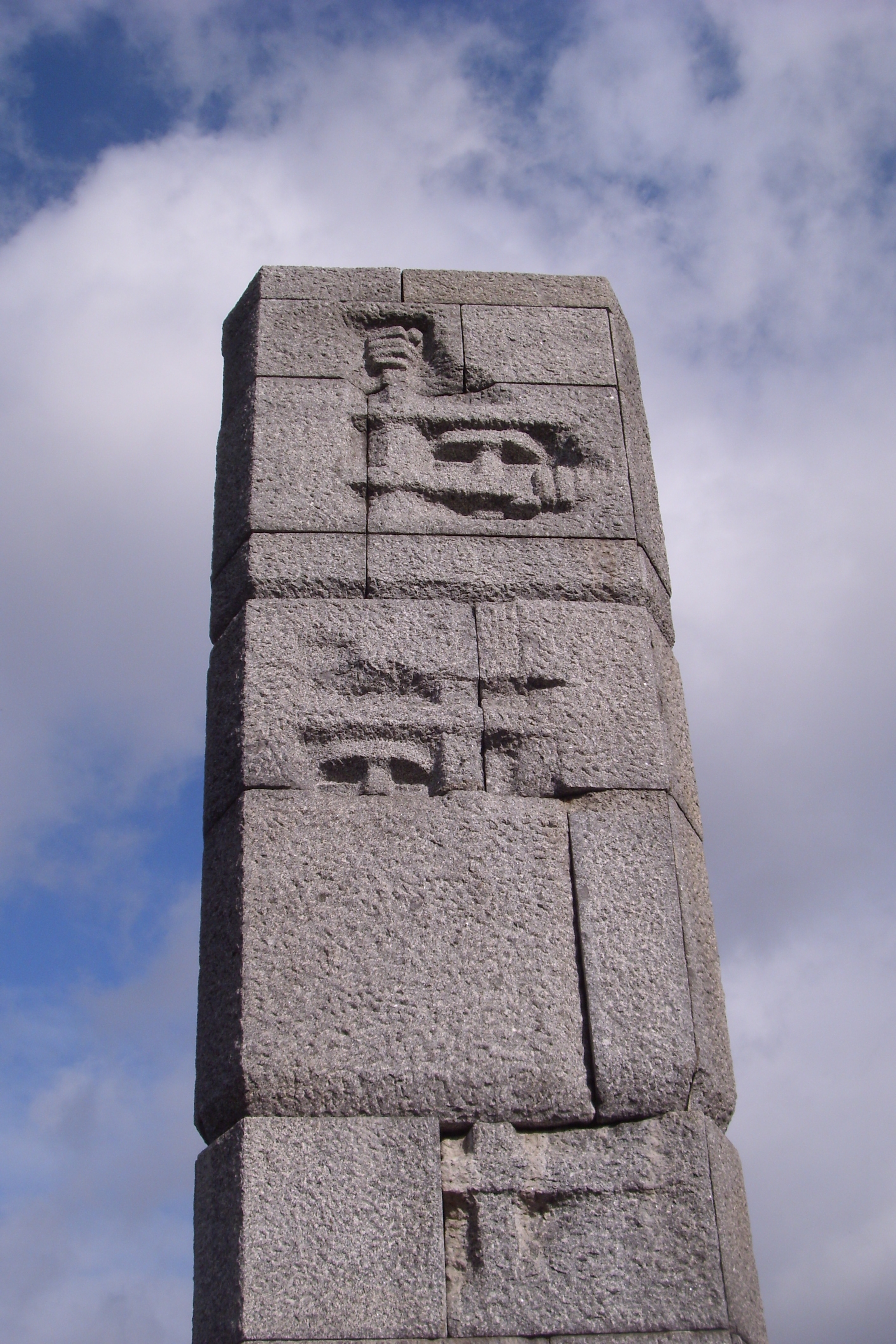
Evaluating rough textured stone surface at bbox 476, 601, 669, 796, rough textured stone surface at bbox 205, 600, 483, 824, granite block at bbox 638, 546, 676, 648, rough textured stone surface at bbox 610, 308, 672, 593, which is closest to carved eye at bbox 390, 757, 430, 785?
rough textured stone surface at bbox 205, 600, 483, 824

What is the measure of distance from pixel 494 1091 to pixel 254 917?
644 mm

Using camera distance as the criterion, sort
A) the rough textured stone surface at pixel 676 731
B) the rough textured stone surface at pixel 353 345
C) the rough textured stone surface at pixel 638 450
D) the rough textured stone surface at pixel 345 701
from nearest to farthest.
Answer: the rough textured stone surface at pixel 345 701
the rough textured stone surface at pixel 676 731
the rough textured stone surface at pixel 638 450
the rough textured stone surface at pixel 353 345

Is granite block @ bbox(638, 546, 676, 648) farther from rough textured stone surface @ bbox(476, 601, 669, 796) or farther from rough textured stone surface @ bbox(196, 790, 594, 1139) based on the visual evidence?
rough textured stone surface @ bbox(196, 790, 594, 1139)

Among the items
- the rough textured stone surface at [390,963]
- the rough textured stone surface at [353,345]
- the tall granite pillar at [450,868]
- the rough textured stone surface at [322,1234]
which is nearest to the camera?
the rough textured stone surface at [322,1234]

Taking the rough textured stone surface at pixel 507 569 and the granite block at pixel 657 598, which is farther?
the granite block at pixel 657 598

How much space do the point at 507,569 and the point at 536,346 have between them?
2.89 feet

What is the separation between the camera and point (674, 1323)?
2637 mm

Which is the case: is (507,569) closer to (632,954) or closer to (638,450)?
(638,450)

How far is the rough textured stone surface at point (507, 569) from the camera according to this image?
11.5ft

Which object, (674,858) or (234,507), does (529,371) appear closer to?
(234,507)

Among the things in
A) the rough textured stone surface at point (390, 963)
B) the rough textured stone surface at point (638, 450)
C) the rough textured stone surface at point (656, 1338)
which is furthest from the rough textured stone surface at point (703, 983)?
the rough textured stone surface at point (638, 450)

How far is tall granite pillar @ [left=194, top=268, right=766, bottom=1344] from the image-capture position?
2.67 metres

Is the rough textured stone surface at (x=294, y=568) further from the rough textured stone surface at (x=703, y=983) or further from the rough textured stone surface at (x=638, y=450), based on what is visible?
the rough textured stone surface at (x=703, y=983)

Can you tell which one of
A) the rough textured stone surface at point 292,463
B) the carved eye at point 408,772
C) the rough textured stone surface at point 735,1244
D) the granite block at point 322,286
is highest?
the granite block at point 322,286
